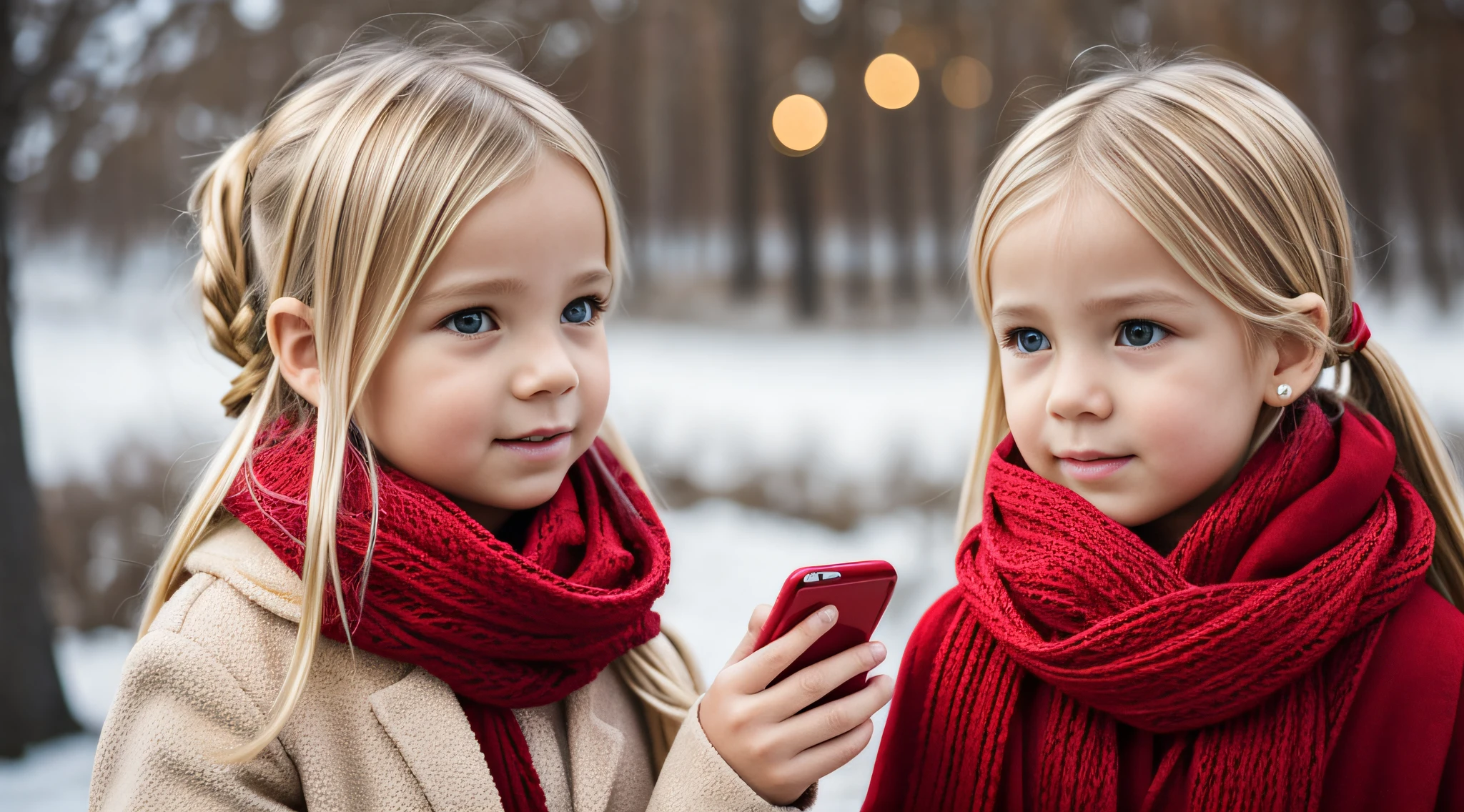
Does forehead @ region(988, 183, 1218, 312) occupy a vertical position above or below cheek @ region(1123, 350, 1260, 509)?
above

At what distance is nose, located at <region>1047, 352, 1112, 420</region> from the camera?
0.90 meters

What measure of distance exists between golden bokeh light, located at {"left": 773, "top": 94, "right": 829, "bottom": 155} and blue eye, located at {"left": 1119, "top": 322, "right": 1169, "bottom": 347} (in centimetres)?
179

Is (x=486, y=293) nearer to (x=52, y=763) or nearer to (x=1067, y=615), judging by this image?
(x=1067, y=615)

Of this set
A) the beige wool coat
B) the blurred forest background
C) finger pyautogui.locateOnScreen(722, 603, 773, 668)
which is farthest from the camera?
the blurred forest background

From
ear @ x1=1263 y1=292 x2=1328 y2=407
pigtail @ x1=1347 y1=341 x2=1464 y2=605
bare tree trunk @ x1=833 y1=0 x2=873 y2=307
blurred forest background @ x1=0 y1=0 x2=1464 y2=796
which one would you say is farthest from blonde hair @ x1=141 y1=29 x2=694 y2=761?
bare tree trunk @ x1=833 y1=0 x2=873 y2=307

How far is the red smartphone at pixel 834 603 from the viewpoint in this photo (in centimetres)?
90

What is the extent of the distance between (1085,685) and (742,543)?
1.77 m

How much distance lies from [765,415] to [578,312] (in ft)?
5.55

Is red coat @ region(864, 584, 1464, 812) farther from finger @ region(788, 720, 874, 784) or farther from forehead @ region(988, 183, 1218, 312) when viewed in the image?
forehead @ region(988, 183, 1218, 312)

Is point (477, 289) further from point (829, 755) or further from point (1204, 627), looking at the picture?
point (1204, 627)

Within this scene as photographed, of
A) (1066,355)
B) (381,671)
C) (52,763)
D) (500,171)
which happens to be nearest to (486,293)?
Answer: (500,171)

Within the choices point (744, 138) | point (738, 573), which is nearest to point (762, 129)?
point (744, 138)

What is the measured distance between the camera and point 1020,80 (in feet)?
7.90

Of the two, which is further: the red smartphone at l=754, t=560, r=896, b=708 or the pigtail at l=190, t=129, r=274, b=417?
the pigtail at l=190, t=129, r=274, b=417
